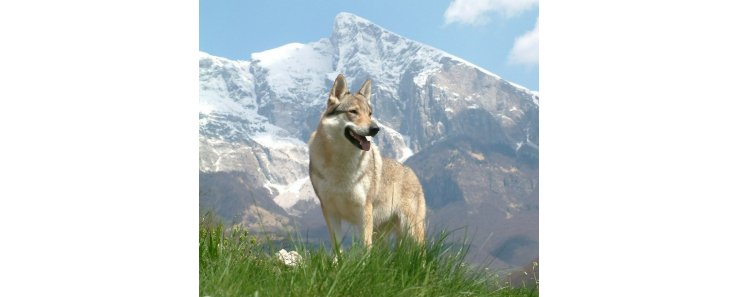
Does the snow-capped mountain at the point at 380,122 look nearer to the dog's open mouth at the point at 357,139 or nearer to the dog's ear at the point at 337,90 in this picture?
the dog's ear at the point at 337,90

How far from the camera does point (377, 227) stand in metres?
8.65

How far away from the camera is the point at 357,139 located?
323 inches

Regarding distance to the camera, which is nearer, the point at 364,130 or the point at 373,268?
the point at 373,268

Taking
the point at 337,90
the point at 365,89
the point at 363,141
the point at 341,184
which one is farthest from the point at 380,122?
the point at 341,184

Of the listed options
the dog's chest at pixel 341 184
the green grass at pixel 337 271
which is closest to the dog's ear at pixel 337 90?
the dog's chest at pixel 341 184

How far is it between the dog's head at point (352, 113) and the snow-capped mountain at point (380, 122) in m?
0.15

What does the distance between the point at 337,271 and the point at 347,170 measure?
2.92 metres

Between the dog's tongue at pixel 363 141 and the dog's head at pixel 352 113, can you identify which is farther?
the dog's tongue at pixel 363 141

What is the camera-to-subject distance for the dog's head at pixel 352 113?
8055 mm

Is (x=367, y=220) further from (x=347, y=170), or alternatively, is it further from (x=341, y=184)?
(x=347, y=170)
